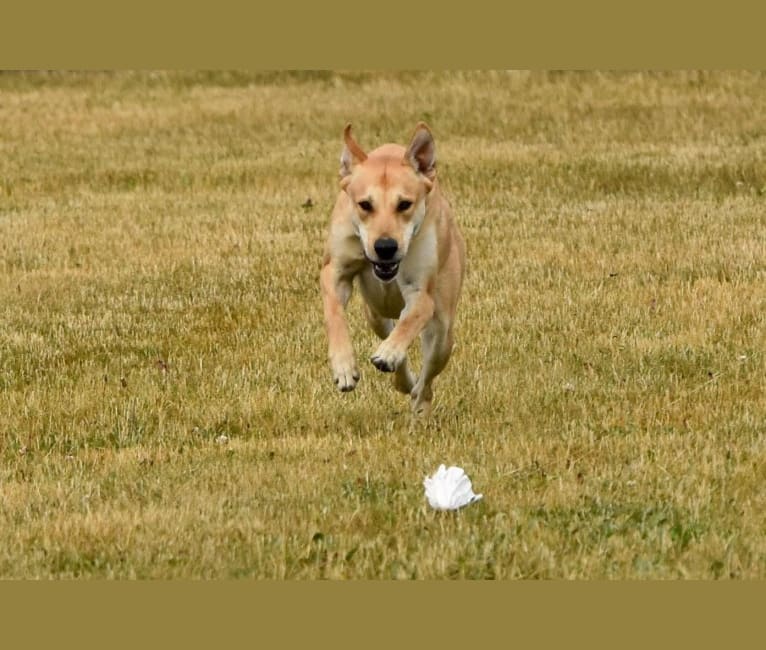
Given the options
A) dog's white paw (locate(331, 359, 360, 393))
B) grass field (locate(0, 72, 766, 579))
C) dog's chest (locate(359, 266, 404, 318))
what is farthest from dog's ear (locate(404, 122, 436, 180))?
grass field (locate(0, 72, 766, 579))

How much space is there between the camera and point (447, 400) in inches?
478

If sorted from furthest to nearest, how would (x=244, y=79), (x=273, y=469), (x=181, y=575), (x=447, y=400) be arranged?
1. (x=244, y=79)
2. (x=447, y=400)
3. (x=273, y=469)
4. (x=181, y=575)

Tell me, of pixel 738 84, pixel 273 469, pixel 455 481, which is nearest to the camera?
pixel 455 481

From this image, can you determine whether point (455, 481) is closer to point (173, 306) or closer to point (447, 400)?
point (447, 400)

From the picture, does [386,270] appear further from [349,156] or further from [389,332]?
[389,332]

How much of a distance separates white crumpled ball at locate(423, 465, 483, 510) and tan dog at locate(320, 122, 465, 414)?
1.18 meters

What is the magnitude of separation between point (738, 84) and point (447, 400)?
19.2 meters

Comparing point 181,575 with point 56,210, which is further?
point 56,210

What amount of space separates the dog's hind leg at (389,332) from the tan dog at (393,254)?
153 millimetres

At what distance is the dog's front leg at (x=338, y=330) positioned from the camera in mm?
10305

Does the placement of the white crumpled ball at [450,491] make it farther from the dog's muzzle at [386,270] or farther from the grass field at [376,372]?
the dog's muzzle at [386,270]

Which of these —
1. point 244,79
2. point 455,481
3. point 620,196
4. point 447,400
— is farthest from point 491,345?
point 244,79

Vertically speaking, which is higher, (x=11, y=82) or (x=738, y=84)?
(x=11, y=82)

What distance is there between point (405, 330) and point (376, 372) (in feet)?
7.96
